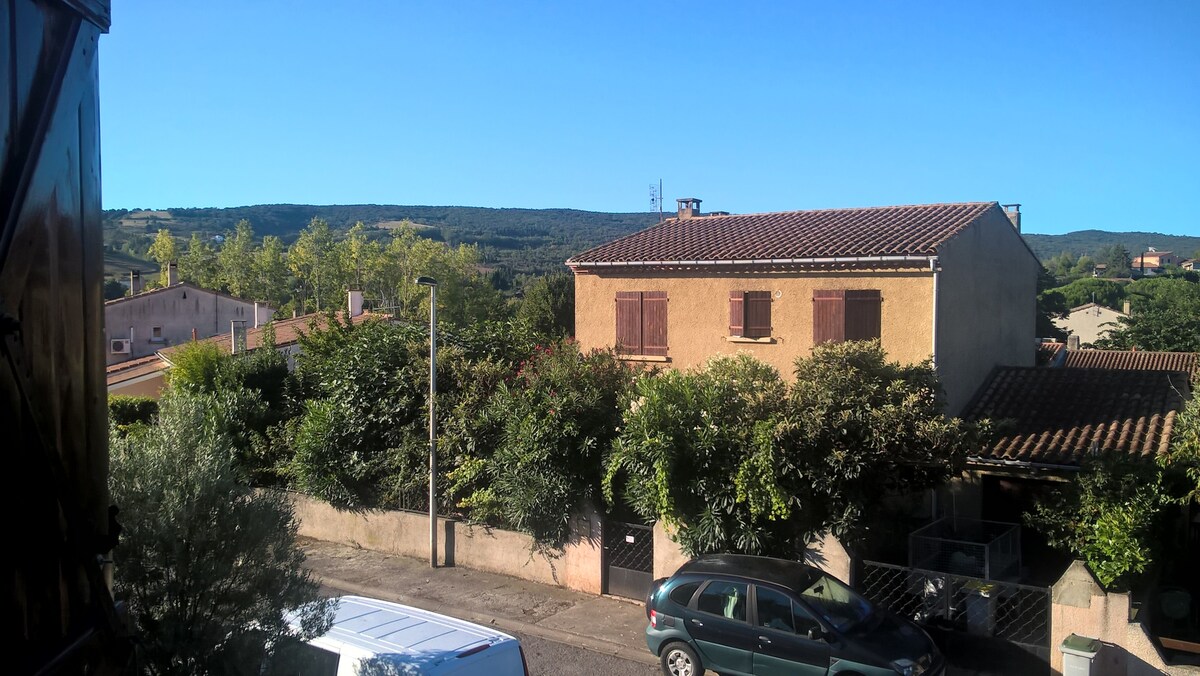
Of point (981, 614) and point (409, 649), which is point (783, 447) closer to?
point (981, 614)

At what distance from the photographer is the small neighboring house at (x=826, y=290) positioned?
50.9 ft

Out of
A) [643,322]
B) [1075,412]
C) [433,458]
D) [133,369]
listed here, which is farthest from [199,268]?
[1075,412]

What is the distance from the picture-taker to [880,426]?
11172 mm

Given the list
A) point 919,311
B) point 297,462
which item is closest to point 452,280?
point 297,462

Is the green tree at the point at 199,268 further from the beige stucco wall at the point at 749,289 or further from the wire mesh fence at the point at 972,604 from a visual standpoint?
the wire mesh fence at the point at 972,604

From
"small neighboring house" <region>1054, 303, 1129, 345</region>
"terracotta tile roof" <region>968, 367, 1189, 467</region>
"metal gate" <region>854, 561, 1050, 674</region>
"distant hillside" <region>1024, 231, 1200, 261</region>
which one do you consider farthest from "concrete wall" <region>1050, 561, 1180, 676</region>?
"distant hillside" <region>1024, 231, 1200, 261</region>

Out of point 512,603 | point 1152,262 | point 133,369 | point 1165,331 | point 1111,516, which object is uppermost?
point 1152,262

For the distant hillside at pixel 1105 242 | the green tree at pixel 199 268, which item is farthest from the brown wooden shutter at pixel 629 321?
the distant hillside at pixel 1105 242

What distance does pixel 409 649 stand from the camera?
7.43 m

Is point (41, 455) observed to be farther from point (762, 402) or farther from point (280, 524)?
point (762, 402)

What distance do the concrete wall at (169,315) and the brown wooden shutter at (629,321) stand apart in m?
25.9

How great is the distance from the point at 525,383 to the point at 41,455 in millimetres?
13059

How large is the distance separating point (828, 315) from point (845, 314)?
34 centimetres

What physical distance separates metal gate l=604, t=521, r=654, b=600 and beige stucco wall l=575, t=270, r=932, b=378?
4.70m
